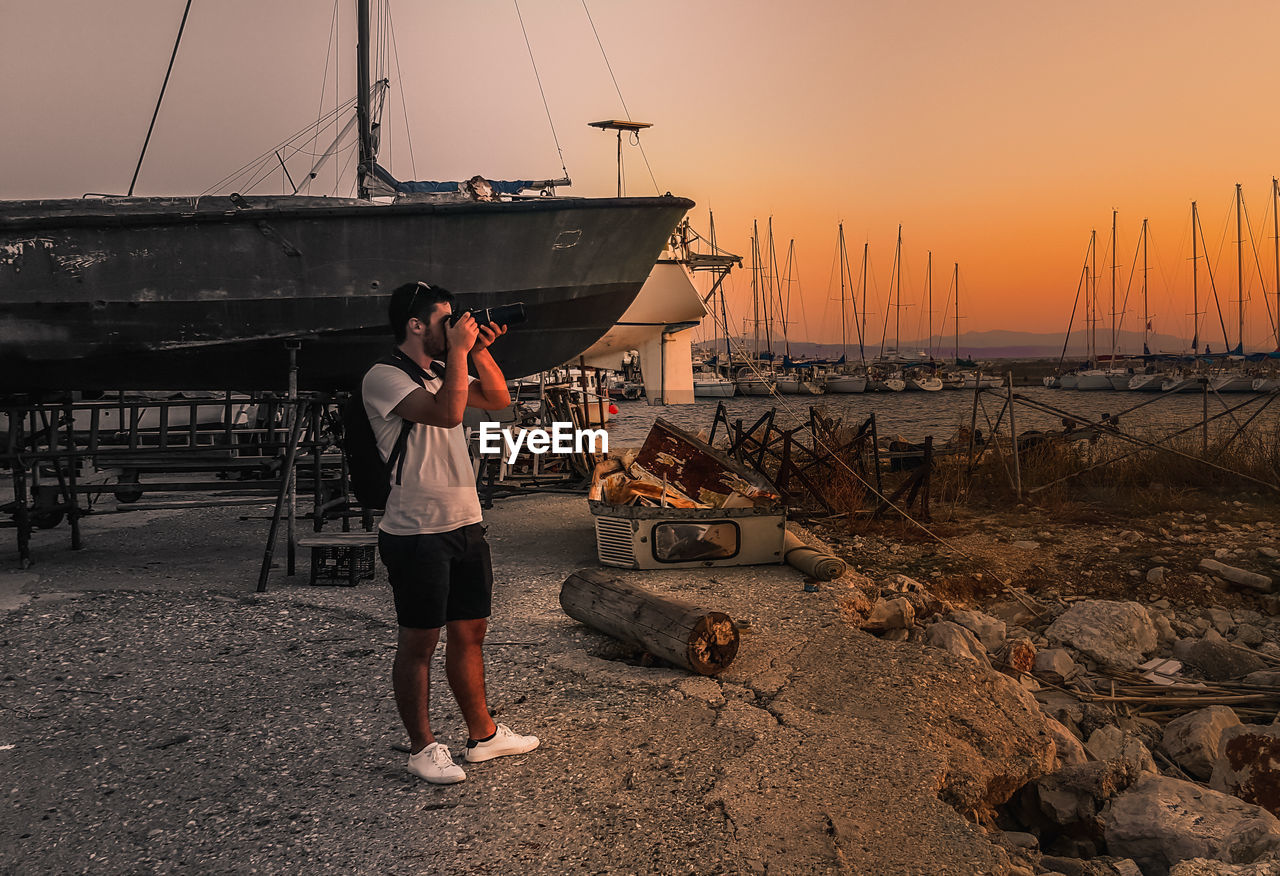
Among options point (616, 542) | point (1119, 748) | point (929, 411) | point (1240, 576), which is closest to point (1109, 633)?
point (1119, 748)

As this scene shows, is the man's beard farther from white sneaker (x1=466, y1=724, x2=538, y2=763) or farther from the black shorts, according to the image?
white sneaker (x1=466, y1=724, x2=538, y2=763)

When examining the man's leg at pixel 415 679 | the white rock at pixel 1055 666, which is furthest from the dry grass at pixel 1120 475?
the man's leg at pixel 415 679

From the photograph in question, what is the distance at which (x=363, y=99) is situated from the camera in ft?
41.4

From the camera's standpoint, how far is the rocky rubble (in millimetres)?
3322

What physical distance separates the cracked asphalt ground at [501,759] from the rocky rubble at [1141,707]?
268mm

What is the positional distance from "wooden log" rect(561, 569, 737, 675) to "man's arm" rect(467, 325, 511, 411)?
180cm

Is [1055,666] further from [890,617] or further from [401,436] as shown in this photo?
[401,436]

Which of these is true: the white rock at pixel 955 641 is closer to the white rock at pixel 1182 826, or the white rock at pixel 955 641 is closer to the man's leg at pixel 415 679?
the white rock at pixel 1182 826

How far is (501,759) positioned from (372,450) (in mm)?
1379

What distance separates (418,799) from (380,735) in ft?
2.29

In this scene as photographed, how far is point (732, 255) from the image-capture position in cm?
4369

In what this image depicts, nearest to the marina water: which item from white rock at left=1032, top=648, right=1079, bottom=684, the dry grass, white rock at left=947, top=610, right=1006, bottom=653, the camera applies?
the dry grass

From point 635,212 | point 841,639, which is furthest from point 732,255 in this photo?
point 841,639

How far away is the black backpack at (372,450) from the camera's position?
10.1 ft
